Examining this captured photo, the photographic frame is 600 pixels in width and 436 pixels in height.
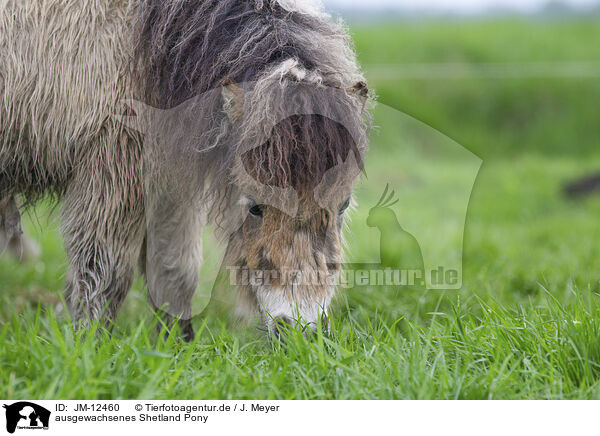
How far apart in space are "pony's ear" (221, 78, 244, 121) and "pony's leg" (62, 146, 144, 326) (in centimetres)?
60

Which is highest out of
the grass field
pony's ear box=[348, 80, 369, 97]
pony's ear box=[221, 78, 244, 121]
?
pony's ear box=[348, 80, 369, 97]

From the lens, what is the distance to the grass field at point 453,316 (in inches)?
102

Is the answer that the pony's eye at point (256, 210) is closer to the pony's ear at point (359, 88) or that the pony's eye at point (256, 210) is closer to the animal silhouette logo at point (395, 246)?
the pony's ear at point (359, 88)

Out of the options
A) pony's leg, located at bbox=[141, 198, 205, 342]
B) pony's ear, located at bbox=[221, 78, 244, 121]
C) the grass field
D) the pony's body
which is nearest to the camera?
the grass field

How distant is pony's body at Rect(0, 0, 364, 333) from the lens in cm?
315

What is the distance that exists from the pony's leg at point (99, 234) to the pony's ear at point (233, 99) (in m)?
0.60

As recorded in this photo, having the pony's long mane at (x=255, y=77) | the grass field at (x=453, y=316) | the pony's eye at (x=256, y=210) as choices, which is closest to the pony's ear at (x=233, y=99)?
the pony's long mane at (x=255, y=77)

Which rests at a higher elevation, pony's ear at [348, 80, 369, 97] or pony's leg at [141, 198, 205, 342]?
pony's ear at [348, 80, 369, 97]
